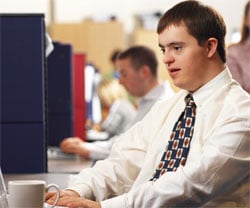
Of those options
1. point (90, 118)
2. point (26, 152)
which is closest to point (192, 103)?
point (26, 152)

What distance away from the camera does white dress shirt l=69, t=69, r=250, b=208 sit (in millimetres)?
1699

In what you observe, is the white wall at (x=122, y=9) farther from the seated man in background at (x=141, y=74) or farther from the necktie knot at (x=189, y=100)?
the necktie knot at (x=189, y=100)

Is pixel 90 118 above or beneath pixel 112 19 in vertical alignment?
beneath

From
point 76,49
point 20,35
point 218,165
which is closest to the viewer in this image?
point 218,165

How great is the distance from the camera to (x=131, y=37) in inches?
439

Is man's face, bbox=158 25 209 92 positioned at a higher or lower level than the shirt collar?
higher

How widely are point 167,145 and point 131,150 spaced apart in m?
0.15

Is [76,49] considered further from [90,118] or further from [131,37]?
[90,118]

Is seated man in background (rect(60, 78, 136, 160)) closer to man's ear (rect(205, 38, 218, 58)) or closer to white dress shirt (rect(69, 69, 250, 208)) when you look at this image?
white dress shirt (rect(69, 69, 250, 208))

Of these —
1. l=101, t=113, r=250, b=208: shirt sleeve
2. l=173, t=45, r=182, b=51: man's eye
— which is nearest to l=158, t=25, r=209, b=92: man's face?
l=173, t=45, r=182, b=51: man's eye

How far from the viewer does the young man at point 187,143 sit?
170 centimetres

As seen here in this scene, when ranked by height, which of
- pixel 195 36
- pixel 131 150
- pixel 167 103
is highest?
pixel 195 36

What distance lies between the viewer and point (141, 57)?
4199 millimetres

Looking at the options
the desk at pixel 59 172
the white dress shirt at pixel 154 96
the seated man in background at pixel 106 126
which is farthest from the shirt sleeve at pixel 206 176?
the white dress shirt at pixel 154 96
